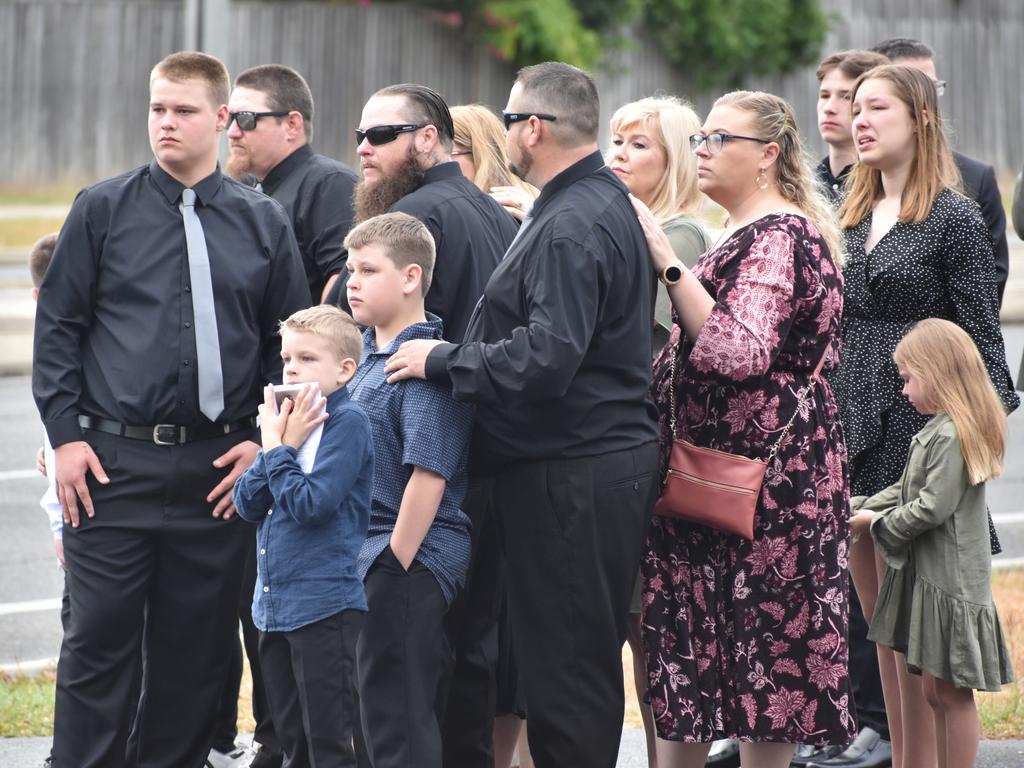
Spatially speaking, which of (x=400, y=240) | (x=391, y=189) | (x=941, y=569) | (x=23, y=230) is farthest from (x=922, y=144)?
(x=23, y=230)

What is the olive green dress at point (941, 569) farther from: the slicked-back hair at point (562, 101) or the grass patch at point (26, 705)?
the grass patch at point (26, 705)

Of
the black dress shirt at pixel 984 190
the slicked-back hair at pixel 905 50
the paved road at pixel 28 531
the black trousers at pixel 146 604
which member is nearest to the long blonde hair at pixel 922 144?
the black dress shirt at pixel 984 190

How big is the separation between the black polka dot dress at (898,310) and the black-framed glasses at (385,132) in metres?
1.54

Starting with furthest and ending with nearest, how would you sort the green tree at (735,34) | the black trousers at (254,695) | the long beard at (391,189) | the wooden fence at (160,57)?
the green tree at (735,34), the wooden fence at (160,57), the black trousers at (254,695), the long beard at (391,189)

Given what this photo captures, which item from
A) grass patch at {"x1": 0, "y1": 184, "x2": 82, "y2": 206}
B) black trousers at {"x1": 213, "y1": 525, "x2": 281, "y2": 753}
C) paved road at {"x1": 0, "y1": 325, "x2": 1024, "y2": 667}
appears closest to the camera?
black trousers at {"x1": 213, "y1": 525, "x2": 281, "y2": 753}

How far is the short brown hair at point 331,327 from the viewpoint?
390 cm

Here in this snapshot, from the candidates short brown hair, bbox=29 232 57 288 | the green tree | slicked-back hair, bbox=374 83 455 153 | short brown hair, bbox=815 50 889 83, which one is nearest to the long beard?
slicked-back hair, bbox=374 83 455 153

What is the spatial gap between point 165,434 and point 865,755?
2631mm

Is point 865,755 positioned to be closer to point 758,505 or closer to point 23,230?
point 758,505

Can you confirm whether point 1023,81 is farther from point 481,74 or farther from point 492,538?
point 492,538

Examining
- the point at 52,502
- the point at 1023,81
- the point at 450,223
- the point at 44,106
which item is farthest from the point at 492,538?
the point at 1023,81

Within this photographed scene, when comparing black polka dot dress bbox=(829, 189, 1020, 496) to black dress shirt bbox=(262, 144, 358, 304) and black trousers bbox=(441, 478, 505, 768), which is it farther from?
black dress shirt bbox=(262, 144, 358, 304)

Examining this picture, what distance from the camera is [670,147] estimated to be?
16.1 ft

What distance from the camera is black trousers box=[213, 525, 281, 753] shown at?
481 centimetres
